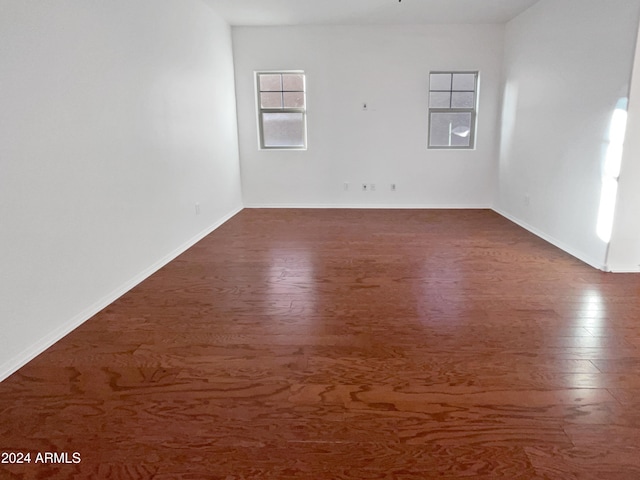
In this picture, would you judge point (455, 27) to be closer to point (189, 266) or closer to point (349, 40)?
point (349, 40)

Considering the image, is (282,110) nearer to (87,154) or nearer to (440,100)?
(440,100)

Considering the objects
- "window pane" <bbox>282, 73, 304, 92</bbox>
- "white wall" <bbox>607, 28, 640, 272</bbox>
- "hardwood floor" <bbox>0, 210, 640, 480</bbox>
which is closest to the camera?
"hardwood floor" <bbox>0, 210, 640, 480</bbox>

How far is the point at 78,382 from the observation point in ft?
6.09

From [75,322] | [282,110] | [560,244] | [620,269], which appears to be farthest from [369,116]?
[75,322]

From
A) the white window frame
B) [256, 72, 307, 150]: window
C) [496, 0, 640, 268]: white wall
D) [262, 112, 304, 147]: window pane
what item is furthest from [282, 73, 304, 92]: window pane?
[496, 0, 640, 268]: white wall

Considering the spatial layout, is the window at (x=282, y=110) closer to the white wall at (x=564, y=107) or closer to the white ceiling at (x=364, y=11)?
the white ceiling at (x=364, y=11)

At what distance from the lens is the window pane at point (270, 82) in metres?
5.97

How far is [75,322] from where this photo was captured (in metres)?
2.39

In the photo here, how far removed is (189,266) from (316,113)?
344cm

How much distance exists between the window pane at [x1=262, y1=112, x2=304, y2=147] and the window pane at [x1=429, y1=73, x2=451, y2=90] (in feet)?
6.49

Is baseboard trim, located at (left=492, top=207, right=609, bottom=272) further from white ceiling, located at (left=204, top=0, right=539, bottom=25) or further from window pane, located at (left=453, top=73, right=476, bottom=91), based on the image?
white ceiling, located at (left=204, top=0, right=539, bottom=25)

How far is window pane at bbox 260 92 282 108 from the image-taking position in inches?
238

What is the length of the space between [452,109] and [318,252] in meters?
3.50

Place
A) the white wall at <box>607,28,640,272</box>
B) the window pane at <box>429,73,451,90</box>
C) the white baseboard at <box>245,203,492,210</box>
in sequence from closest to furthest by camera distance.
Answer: the white wall at <box>607,28,640,272</box> < the window pane at <box>429,73,451,90</box> < the white baseboard at <box>245,203,492,210</box>
